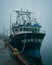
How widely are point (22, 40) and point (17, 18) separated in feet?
35.1

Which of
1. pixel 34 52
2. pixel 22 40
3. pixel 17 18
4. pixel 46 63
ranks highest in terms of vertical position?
pixel 17 18

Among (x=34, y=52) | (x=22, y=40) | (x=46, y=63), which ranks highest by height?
(x=22, y=40)

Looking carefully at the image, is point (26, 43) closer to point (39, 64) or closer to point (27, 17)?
point (39, 64)

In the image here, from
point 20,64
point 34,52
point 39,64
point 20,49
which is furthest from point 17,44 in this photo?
point 20,64

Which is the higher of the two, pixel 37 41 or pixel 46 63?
pixel 37 41

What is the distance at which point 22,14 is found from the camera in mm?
37938

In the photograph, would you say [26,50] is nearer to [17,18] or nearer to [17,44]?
[17,44]

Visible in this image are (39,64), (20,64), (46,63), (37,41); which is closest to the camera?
(20,64)

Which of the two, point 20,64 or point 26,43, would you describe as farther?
point 26,43

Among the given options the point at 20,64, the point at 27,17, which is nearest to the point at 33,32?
the point at 27,17

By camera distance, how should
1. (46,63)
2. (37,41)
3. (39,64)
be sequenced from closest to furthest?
1. (39,64)
2. (37,41)
3. (46,63)

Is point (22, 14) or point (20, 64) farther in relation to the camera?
point (22, 14)

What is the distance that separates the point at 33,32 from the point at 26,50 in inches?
126

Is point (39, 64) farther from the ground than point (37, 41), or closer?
closer
